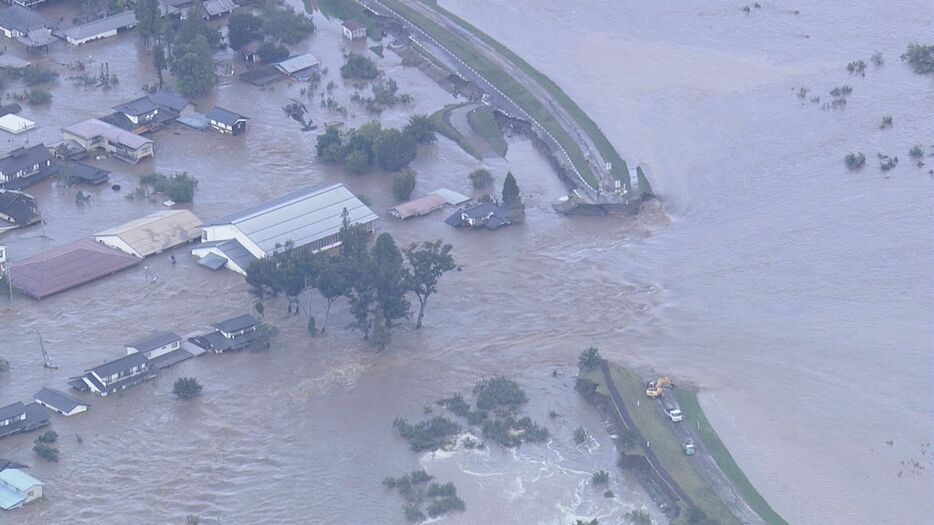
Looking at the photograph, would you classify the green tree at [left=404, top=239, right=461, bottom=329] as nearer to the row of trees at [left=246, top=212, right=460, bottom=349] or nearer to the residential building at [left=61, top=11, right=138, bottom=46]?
the row of trees at [left=246, top=212, right=460, bottom=349]

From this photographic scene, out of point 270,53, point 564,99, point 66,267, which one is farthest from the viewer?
point 270,53

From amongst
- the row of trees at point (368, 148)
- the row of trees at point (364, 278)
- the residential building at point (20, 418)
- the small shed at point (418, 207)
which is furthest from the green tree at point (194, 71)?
the residential building at point (20, 418)

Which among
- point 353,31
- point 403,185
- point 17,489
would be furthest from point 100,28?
point 17,489

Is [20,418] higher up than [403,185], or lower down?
lower down

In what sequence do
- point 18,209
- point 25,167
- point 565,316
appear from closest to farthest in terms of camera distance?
1. point 565,316
2. point 18,209
3. point 25,167

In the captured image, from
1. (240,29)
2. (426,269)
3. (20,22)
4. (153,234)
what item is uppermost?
(426,269)

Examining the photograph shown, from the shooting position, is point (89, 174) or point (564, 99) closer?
point (89, 174)

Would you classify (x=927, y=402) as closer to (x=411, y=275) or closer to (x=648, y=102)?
(x=411, y=275)

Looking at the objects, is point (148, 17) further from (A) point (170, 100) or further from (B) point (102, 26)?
(A) point (170, 100)

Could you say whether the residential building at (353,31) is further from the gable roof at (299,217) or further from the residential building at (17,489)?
the residential building at (17,489)

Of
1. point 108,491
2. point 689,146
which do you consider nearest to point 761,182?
point 689,146
